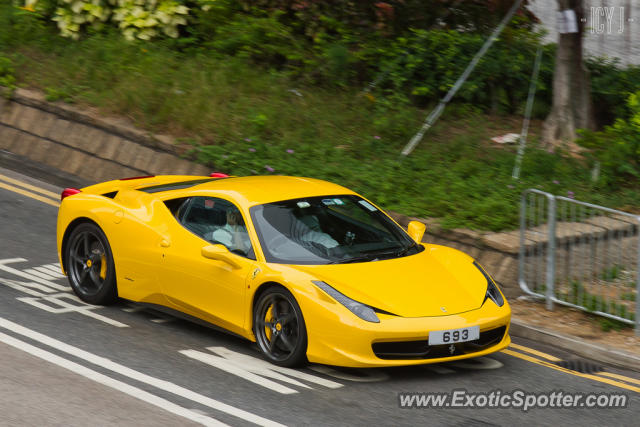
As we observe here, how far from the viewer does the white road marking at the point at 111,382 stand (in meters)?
6.33

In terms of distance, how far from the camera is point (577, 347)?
27.2 feet

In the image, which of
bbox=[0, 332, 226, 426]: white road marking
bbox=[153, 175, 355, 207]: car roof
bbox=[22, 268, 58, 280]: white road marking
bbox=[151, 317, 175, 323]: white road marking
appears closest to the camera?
bbox=[0, 332, 226, 426]: white road marking

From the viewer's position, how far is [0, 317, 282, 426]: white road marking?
641 centimetres

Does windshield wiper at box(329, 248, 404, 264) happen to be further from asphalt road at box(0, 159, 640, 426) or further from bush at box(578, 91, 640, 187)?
bush at box(578, 91, 640, 187)

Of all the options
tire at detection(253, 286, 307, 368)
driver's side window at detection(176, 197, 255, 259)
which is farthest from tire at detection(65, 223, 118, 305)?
tire at detection(253, 286, 307, 368)

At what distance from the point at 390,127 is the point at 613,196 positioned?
3.22m

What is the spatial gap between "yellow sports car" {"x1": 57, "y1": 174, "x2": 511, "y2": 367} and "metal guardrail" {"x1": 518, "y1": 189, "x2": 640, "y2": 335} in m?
1.33

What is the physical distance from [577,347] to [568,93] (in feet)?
18.2

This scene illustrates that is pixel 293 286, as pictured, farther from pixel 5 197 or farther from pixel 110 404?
pixel 5 197

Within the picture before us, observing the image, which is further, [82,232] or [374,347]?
[82,232]

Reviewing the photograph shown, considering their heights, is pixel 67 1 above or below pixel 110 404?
above

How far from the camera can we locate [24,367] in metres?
7.11

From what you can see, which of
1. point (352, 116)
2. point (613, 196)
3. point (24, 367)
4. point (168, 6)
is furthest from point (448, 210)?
point (168, 6)

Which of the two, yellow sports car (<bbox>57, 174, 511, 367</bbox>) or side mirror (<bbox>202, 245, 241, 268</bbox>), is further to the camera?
side mirror (<bbox>202, 245, 241, 268</bbox>)
